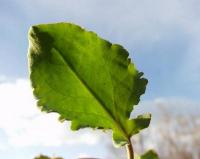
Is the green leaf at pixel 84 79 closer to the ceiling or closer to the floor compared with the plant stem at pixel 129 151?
closer to the ceiling

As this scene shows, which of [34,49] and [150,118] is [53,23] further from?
[150,118]

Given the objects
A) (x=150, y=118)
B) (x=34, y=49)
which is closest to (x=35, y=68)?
(x=34, y=49)

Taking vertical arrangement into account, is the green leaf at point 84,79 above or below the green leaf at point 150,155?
above

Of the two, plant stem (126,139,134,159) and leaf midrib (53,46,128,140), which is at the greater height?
leaf midrib (53,46,128,140)

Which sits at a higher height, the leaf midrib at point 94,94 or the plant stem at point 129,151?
the leaf midrib at point 94,94

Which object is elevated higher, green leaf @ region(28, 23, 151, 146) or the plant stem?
green leaf @ region(28, 23, 151, 146)

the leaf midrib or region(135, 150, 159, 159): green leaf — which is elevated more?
the leaf midrib

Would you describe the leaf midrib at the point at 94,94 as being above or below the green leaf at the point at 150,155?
above
